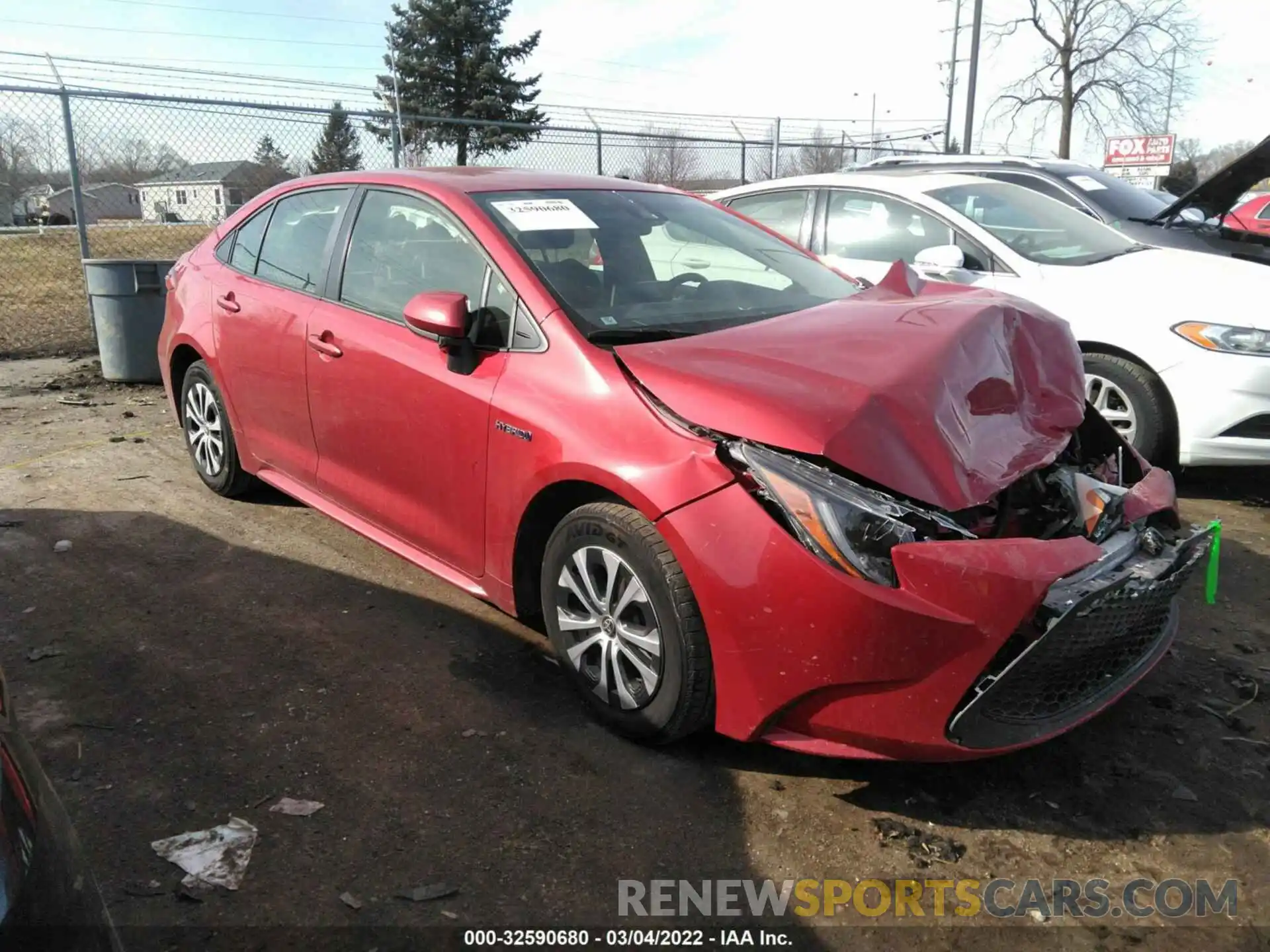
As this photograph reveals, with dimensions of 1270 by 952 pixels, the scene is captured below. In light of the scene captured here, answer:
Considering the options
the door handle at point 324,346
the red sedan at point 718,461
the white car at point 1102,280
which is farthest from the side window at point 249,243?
the white car at point 1102,280

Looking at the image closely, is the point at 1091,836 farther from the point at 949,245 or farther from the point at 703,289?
the point at 949,245

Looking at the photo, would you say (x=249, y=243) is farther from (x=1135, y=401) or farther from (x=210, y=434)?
(x=1135, y=401)

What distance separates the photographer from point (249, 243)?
15.1 feet

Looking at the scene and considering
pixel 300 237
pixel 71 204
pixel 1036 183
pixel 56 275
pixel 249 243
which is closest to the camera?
pixel 300 237

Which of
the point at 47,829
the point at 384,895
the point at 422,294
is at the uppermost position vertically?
the point at 422,294

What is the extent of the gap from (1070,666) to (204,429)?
13.9 ft

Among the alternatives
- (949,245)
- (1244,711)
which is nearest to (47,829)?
(1244,711)

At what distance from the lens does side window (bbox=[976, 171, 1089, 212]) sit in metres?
7.03

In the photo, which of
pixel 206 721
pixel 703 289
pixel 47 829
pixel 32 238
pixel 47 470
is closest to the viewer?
pixel 47 829

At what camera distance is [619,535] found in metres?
2.71

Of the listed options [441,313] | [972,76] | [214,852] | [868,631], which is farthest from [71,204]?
[972,76]

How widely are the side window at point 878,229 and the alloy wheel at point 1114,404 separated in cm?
129

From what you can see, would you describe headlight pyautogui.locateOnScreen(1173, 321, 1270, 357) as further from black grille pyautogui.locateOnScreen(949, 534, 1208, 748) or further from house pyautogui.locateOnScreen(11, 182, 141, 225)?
house pyautogui.locateOnScreen(11, 182, 141, 225)

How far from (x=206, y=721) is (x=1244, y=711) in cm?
335
